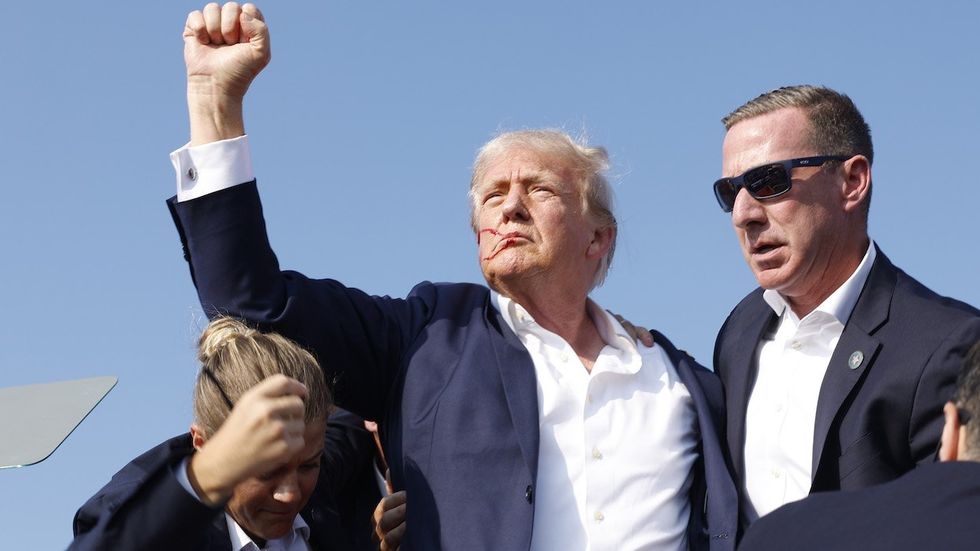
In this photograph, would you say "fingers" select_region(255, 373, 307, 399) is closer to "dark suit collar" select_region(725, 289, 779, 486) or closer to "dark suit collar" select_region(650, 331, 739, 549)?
"dark suit collar" select_region(650, 331, 739, 549)

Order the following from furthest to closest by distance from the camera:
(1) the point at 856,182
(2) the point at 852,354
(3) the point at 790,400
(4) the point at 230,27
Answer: (1) the point at 856,182, (3) the point at 790,400, (2) the point at 852,354, (4) the point at 230,27

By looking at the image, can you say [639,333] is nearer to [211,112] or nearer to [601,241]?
[601,241]

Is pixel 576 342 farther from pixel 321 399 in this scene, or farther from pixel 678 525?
pixel 321 399

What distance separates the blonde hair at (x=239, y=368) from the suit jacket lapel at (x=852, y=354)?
64.3 inches

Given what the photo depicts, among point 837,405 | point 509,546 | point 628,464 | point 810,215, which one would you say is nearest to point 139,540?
point 509,546

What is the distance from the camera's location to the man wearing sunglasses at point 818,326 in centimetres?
481

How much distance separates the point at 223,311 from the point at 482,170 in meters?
1.41

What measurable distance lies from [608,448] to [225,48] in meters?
1.81

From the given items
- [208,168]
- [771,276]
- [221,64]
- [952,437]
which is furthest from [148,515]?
[771,276]

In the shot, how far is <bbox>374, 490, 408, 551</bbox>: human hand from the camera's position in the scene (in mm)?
4746

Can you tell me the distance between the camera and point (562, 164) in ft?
18.4

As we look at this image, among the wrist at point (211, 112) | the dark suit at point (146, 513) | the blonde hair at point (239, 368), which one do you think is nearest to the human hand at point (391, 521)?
the blonde hair at point (239, 368)

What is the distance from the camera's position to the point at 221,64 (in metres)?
4.56

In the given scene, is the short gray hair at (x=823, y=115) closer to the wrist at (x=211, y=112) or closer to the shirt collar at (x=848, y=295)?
the shirt collar at (x=848, y=295)
